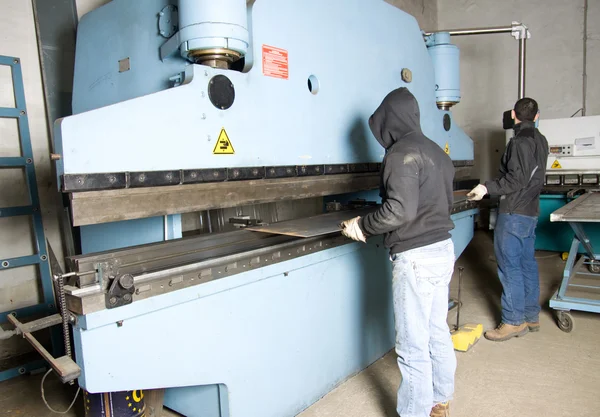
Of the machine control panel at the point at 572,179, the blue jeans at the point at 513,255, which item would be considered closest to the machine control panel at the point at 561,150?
the machine control panel at the point at 572,179

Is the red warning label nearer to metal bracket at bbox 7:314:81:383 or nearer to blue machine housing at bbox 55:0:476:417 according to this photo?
blue machine housing at bbox 55:0:476:417

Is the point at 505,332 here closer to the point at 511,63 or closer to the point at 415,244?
the point at 415,244

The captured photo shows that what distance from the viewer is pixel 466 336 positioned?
242 centimetres

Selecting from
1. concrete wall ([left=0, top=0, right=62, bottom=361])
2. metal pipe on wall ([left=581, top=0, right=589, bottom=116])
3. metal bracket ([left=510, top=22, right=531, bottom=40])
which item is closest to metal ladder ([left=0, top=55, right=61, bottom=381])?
concrete wall ([left=0, top=0, right=62, bottom=361])

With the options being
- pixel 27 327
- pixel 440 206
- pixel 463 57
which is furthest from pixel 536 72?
pixel 27 327

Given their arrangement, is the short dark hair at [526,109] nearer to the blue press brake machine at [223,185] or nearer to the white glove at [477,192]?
the white glove at [477,192]

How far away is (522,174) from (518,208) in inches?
7.6

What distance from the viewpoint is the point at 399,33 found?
2.15m

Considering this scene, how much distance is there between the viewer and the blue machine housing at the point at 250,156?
1150mm

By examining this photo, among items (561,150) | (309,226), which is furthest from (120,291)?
(561,150)

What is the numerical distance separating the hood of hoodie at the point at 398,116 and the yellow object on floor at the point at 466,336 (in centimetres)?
130

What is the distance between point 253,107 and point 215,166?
242 mm

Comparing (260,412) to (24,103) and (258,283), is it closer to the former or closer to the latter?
(258,283)

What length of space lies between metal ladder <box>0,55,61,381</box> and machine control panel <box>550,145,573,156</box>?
3911 millimetres
